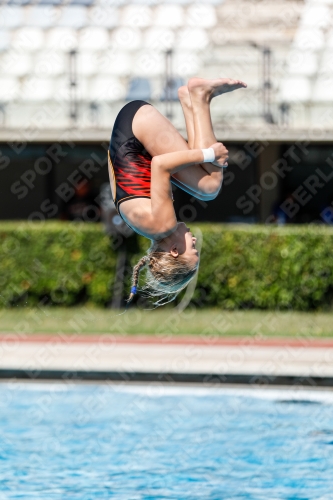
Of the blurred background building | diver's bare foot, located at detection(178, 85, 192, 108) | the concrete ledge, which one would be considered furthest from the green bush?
diver's bare foot, located at detection(178, 85, 192, 108)

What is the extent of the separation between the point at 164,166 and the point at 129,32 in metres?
12.6

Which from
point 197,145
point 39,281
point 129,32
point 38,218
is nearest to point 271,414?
point 197,145

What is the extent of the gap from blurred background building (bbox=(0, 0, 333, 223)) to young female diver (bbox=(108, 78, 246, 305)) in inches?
351

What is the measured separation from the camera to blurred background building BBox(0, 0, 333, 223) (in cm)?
1412

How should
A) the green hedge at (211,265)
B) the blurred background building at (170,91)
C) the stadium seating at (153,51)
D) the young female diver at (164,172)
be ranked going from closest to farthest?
the young female diver at (164,172) < the green hedge at (211,265) < the blurred background building at (170,91) < the stadium seating at (153,51)

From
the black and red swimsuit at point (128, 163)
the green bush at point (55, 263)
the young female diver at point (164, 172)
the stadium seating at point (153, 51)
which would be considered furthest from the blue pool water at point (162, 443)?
the stadium seating at point (153, 51)

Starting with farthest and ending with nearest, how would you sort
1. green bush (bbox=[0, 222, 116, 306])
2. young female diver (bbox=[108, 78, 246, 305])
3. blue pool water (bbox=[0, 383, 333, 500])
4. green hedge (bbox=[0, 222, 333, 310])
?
1. green bush (bbox=[0, 222, 116, 306])
2. green hedge (bbox=[0, 222, 333, 310])
3. blue pool water (bbox=[0, 383, 333, 500])
4. young female diver (bbox=[108, 78, 246, 305])

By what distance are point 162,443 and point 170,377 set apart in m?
1.34

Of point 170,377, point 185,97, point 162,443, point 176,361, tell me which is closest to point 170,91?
point 176,361

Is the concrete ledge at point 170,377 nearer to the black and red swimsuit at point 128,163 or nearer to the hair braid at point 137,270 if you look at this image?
the hair braid at point 137,270

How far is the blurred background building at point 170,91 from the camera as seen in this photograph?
1412cm

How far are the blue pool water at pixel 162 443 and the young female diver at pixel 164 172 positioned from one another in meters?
2.26

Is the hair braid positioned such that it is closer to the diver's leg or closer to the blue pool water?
the diver's leg

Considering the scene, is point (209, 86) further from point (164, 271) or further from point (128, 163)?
point (164, 271)
